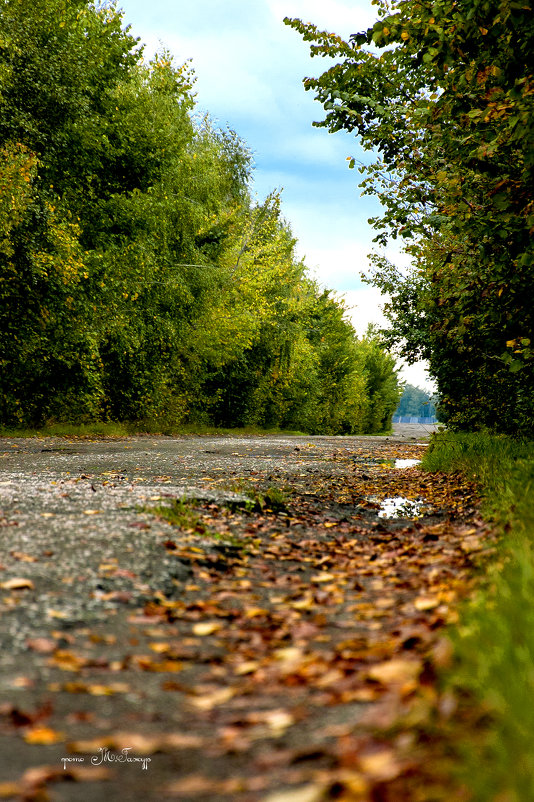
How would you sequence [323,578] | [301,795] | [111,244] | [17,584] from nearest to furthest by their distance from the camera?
[301,795] < [17,584] < [323,578] < [111,244]

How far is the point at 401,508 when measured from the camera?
8789 mm

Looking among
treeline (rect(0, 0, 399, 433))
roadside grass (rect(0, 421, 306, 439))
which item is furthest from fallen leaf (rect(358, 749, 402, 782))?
roadside grass (rect(0, 421, 306, 439))

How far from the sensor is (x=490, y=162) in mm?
7809

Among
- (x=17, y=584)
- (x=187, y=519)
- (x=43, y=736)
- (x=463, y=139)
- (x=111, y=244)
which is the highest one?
(x=111, y=244)

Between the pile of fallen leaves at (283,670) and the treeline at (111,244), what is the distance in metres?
14.2

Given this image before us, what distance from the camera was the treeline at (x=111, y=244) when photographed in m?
19.0

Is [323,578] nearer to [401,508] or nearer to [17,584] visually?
[17,584]

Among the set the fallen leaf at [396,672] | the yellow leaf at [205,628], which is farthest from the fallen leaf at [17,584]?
the fallen leaf at [396,672]

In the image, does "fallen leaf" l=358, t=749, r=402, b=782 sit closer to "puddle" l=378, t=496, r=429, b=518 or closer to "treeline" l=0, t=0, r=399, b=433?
"puddle" l=378, t=496, r=429, b=518

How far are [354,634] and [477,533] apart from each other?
99.6 inches

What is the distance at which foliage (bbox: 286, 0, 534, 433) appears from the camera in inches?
254

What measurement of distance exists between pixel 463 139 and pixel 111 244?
16.9 metres

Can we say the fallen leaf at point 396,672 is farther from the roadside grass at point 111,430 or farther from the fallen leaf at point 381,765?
the roadside grass at point 111,430

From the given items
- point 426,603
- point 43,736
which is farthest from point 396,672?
point 43,736
